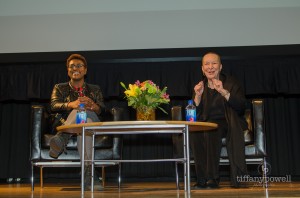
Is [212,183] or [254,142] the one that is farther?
[254,142]

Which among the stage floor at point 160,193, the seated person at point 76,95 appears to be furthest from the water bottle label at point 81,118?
the seated person at point 76,95

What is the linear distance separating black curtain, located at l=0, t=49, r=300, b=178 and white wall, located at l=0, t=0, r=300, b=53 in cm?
26

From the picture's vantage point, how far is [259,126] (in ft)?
11.3

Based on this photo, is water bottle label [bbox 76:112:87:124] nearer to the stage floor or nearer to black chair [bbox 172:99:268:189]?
the stage floor

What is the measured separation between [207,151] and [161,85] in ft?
6.13

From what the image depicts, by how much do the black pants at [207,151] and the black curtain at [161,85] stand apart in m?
1.61

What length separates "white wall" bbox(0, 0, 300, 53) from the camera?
457 cm

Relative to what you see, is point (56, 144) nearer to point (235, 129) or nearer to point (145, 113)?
point (145, 113)

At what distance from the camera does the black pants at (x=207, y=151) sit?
10.3ft

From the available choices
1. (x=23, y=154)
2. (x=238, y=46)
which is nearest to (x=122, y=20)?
(x=238, y=46)

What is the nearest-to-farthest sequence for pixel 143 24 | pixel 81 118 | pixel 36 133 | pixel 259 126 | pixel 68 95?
pixel 81 118
pixel 259 126
pixel 36 133
pixel 68 95
pixel 143 24

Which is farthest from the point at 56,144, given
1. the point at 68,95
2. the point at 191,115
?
the point at 191,115

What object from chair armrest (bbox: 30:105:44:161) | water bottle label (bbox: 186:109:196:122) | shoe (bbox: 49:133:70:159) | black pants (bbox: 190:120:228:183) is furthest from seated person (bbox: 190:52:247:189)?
chair armrest (bbox: 30:105:44:161)

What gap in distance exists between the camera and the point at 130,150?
5012mm
